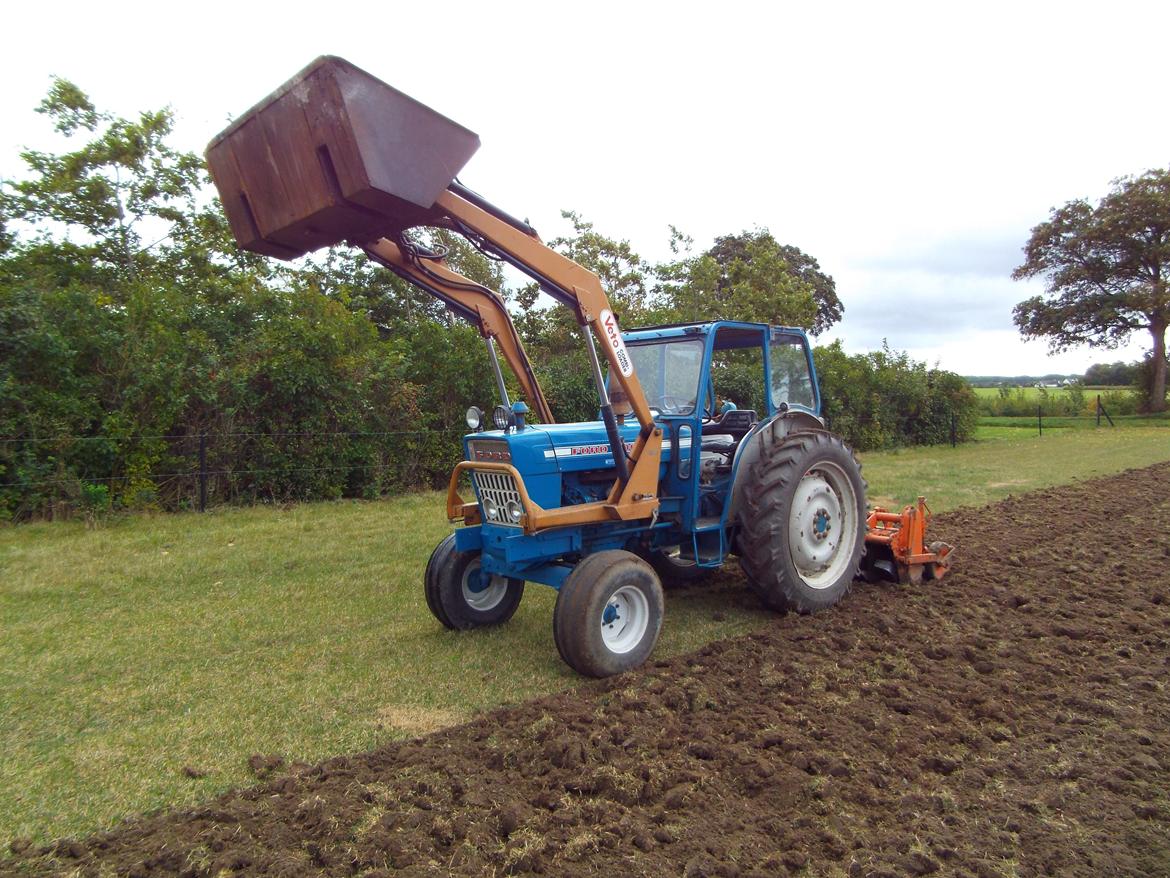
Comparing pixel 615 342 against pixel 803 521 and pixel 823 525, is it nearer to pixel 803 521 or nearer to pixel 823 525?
pixel 803 521

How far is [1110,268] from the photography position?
34.8m

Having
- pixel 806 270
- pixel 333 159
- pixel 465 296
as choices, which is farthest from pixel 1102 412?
pixel 333 159

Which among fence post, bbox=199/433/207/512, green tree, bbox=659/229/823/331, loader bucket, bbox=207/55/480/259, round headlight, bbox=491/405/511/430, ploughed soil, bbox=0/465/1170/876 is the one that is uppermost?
green tree, bbox=659/229/823/331

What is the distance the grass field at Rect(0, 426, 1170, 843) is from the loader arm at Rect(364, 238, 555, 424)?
1.87m

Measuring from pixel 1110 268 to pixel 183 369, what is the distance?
3821cm

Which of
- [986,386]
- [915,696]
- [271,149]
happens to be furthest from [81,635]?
[986,386]

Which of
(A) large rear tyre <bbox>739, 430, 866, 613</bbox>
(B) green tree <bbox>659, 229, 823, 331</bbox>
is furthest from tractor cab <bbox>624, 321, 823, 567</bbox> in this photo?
(B) green tree <bbox>659, 229, 823, 331</bbox>

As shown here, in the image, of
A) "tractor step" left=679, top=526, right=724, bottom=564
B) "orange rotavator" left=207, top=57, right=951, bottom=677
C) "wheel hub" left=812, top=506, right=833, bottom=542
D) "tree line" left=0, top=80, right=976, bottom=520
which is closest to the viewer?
"orange rotavator" left=207, top=57, right=951, bottom=677

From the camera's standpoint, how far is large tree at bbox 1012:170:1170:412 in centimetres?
3331

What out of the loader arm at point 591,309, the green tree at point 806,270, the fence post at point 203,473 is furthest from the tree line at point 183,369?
the green tree at point 806,270

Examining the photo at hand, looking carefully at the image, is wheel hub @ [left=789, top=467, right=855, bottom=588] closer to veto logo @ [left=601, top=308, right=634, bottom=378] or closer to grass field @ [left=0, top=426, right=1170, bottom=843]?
grass field @ [left=0, top=426, right=1170, bottom=843]

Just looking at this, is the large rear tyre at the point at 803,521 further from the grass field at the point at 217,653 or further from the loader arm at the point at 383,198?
the loader arm at the point at 383,198

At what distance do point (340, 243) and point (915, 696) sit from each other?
4.09m

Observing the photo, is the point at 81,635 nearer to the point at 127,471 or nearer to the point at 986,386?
the point at 127,471
